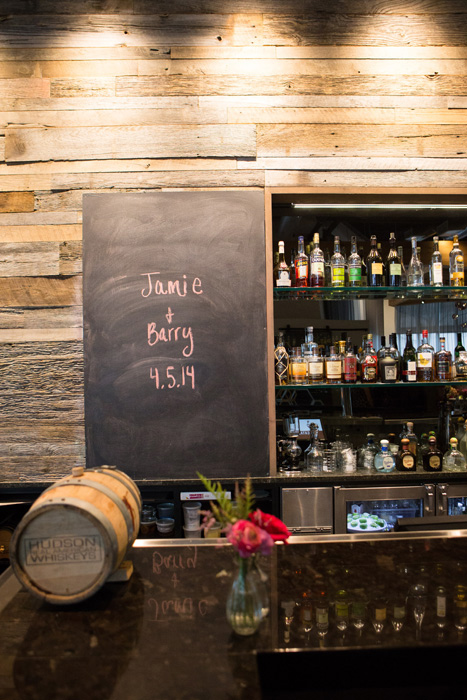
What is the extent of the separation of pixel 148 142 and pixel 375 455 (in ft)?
7.41

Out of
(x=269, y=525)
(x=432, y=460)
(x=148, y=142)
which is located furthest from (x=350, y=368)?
(x=269, y=525)

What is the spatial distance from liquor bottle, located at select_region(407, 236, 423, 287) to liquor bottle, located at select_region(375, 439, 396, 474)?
99 centimetres

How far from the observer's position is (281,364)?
114 inches

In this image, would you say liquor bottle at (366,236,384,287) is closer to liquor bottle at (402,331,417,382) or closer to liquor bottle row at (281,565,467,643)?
liquor bottle at (402,331,417,382)

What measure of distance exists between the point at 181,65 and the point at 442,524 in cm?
273

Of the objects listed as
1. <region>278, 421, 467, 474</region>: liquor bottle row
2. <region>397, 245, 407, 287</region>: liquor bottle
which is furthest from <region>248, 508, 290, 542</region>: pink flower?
<region>397, 245, 407, 287</region>: liquor bottle

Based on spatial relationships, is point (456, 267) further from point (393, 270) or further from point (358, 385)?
point (358, 385)

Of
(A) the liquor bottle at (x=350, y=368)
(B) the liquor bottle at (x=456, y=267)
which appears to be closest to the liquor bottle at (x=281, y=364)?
(A) the liquor bottle at (x=350, y=368)

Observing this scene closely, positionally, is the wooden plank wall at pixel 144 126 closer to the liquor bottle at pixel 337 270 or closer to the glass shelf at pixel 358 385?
the liquor bottle at pixel 337 270

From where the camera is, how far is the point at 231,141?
2.81m

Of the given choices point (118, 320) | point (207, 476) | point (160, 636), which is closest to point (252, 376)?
point (207, 476)

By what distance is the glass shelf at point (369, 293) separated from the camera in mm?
2889

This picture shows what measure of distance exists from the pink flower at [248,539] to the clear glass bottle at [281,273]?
197cm

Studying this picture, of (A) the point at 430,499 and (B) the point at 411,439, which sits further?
(B) the point at 411,439
